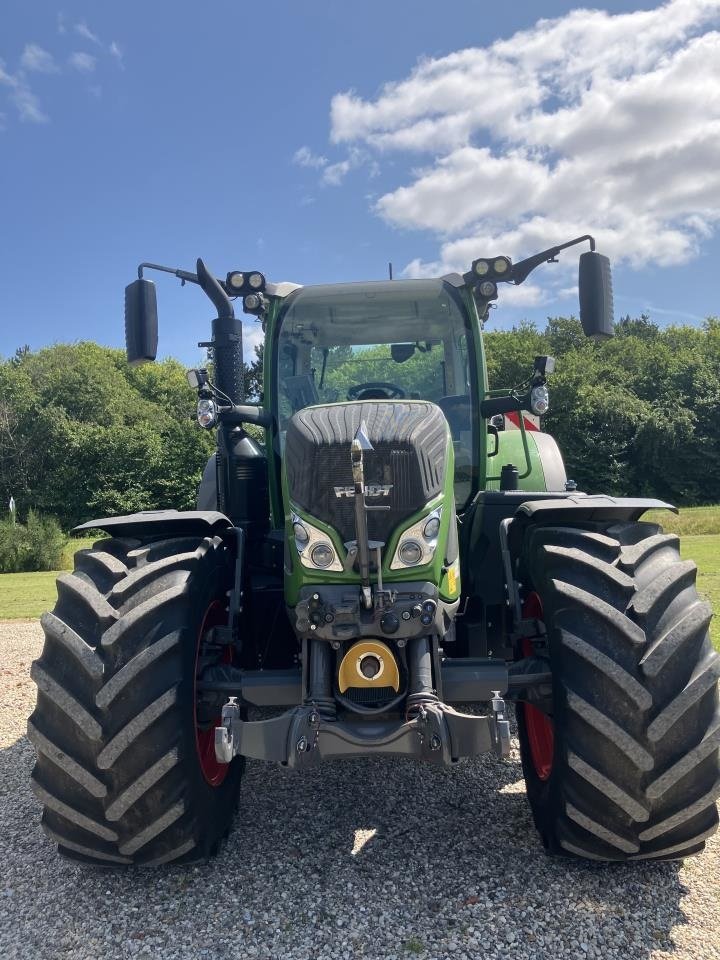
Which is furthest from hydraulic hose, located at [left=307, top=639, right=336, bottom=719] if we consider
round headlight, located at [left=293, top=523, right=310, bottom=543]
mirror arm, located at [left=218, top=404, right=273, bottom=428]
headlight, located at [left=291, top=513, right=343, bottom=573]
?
mirror arm, located at [left=218, top=404, right=273, bottom=428]

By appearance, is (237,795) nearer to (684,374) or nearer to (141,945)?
(141,945)

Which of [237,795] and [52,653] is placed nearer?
[52,653]

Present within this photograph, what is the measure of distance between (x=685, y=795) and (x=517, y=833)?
848 millimetres

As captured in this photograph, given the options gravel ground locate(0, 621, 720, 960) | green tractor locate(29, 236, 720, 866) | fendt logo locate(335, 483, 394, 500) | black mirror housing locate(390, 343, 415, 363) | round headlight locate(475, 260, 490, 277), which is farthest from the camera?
black mirror housing locate(390, 343, 415, 363)

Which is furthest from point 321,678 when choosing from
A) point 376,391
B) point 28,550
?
point 28,550

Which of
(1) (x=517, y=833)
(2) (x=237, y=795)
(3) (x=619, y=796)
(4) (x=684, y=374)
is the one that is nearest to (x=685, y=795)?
(3) (x=619, y=796)

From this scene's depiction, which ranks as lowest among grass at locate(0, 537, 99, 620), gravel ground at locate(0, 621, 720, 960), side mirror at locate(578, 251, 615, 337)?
grass at locate(0, 537, 99, 620)

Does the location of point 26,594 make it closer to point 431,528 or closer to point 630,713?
point 431,528

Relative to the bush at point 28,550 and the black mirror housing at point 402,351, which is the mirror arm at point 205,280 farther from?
the bush at point 28,550

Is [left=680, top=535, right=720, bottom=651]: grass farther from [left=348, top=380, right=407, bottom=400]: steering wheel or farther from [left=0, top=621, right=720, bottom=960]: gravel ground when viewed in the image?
[left=0, top=621, right=720, bottom=960]: gravel ground

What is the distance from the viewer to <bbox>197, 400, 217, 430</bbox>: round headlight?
12.8 feet

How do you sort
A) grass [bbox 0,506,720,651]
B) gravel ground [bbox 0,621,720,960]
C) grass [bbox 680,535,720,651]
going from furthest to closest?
1. grass [bbox 0,506,720,651]
2. grass [bbox 680,535,720,651]
3. gravel ground [bbox 0,621,720,960]

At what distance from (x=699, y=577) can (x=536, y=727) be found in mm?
8872

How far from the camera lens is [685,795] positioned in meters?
2.64
